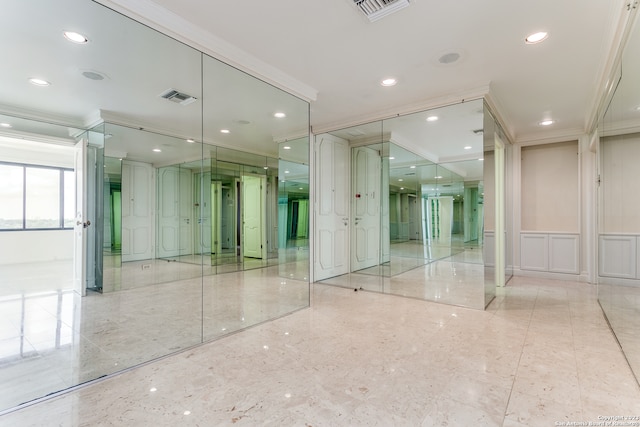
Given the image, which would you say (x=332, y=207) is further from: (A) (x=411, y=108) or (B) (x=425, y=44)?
(B) (x=425, y=44)

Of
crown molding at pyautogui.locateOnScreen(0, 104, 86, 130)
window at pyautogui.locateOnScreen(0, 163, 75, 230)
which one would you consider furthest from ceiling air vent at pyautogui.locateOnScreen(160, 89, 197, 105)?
window at pyautogui.locateOnScreen(0, 163, 75, 230)

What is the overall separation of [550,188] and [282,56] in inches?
225

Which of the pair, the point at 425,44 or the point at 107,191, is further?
the point at 107,191

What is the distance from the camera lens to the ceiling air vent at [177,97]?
9.87 ft

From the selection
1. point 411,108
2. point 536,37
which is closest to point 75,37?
point 411,108

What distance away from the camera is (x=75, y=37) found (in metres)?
2.46

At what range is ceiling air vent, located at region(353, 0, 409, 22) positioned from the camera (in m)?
2.29

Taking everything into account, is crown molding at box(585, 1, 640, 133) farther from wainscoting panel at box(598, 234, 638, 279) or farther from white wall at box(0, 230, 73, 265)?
white wall at box(0, 230, 73, 265)

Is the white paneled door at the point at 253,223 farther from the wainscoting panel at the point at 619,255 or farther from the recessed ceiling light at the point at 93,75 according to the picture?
the wainscoting panel at the point at 619,255

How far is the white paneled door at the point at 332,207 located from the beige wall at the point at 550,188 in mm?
3624

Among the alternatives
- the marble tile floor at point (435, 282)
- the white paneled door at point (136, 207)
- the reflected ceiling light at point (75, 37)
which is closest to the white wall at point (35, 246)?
the white paneled door at point (136, 207)

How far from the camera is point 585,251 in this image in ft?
17.6

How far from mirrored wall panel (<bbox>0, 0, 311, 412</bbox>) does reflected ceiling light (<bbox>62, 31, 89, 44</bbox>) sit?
26 millimetres

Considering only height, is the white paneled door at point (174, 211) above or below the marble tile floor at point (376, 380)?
above
